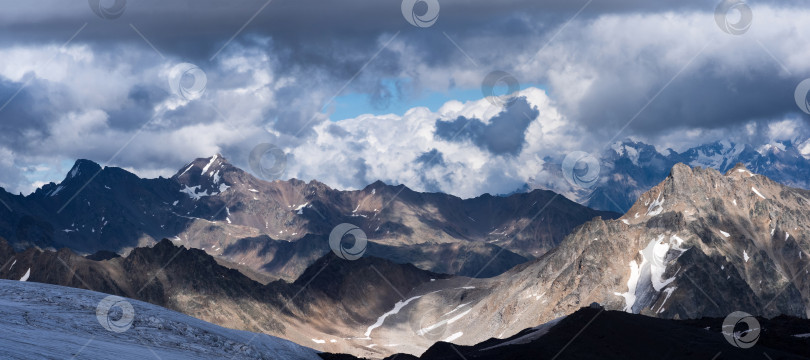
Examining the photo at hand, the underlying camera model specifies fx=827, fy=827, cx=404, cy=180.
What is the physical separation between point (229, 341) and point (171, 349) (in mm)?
8864

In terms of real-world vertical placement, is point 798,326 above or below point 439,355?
below

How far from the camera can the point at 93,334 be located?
58500 millimetres

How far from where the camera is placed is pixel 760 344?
82000 mm

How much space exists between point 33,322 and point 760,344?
2603 inches

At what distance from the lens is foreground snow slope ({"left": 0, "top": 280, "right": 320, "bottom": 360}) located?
50812 mm

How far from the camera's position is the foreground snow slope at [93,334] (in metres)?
50.8

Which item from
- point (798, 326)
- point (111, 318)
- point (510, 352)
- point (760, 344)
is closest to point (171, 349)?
point (111, 318)

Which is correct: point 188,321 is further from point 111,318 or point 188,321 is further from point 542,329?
point 542,329

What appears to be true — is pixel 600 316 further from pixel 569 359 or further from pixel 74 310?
pixel 74 310

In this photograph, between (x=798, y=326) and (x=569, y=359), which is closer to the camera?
(x=569, y=359)

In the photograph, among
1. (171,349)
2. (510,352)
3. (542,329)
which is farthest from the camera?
(542,329)

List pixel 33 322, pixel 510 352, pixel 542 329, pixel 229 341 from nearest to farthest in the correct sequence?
1. pixel 33 322
2. pixel 229 341
3. pixel 510 352
4. pixel 542 329

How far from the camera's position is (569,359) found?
77375mm

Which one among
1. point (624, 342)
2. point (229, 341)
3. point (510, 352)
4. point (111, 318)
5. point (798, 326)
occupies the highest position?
point (111, 318)
